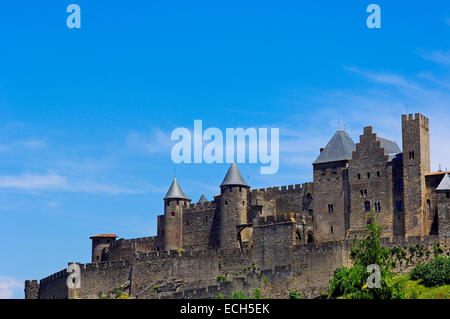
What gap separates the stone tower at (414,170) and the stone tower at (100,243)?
3125cm

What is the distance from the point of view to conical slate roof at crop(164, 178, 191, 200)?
3211 inches

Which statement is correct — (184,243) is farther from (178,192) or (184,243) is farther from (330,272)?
(330,272)

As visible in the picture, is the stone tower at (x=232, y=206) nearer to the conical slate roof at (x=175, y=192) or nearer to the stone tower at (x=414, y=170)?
the conical slate roof at (x=175, y=192)

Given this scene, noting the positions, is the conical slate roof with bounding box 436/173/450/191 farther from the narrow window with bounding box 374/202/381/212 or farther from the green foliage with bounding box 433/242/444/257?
the narrow window with bounding box 374/202/381/212

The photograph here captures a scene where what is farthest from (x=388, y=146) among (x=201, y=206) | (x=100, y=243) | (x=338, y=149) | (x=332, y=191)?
(x=100, y=243)

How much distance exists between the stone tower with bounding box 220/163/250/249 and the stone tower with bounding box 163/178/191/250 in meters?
5.44

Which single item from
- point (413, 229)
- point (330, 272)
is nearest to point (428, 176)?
point (413, 229)

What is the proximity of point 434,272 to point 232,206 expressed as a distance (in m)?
22.4

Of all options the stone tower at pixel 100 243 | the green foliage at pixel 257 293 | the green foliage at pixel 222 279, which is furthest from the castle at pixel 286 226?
the stone tower at pixel 100 243

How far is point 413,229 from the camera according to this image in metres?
67.1

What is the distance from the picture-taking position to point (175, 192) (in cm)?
8194

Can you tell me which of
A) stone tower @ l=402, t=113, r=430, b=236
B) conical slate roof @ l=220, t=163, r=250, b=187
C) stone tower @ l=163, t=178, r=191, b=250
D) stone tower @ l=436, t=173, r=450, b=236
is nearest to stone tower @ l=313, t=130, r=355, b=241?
stone tower @ l=402, t=113, r=430, b=236

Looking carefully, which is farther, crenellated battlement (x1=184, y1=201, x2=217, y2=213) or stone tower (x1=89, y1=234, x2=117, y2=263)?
Answer: stone tower (x1=89, y1=234, x2=117, y2=263)
